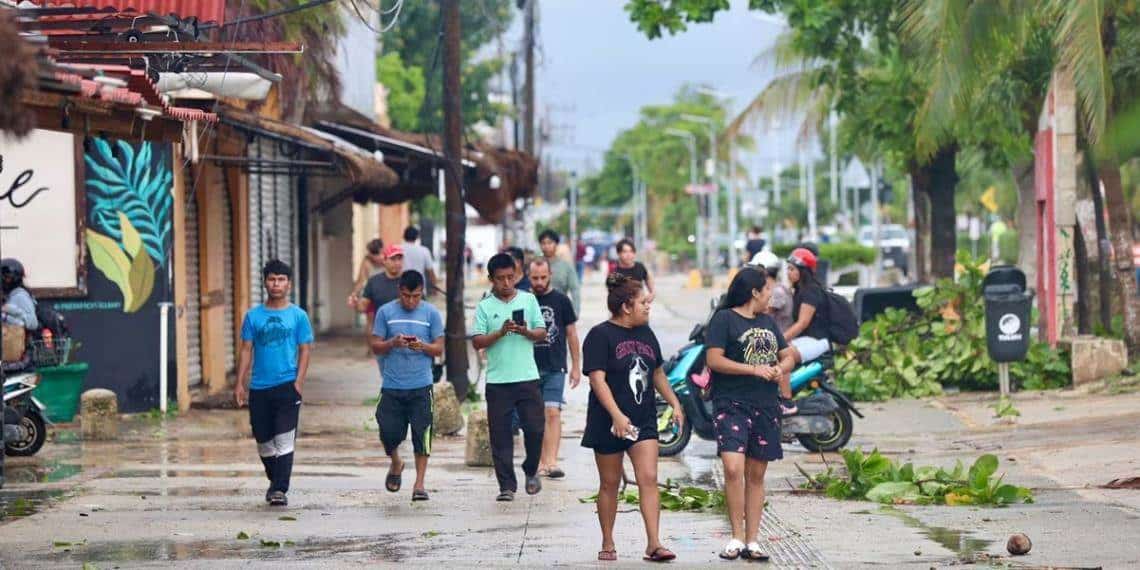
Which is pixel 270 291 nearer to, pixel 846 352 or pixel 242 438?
pixel 242 438

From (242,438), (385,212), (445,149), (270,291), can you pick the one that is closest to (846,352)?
(445,149)

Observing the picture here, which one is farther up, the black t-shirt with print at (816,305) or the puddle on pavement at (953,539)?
the black t-shirt with print at (816,305)

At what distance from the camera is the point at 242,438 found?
16.5m

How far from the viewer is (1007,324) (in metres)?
17.4

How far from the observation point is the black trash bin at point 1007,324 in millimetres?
17266

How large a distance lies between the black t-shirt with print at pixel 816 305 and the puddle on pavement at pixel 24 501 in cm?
595

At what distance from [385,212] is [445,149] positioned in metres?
26.0

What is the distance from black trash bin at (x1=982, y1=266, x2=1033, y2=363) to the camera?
680 inches

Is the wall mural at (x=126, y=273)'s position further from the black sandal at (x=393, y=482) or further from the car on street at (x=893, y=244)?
the car on street at (x=893, y=244)

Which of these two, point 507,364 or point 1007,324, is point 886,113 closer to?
point 1007,324

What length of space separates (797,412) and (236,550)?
5.89 meters

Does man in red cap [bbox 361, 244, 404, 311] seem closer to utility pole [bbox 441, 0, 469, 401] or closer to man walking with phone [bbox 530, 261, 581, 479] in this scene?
utility pole [bbox 441, 0, 469, 401]

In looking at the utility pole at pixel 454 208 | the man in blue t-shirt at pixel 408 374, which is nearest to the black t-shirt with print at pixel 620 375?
the man in blue t-shirt at pixel 408 374

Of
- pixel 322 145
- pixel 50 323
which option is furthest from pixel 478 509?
pixel 322 145
